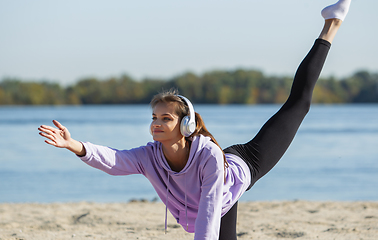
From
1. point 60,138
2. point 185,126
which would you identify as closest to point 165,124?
point 185,126

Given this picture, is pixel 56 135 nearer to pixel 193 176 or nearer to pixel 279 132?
pixel 193 176

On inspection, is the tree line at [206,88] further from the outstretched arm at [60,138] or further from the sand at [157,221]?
the outstretched arm at [60,138]

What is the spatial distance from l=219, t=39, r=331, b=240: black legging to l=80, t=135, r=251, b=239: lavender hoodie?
0.19 m

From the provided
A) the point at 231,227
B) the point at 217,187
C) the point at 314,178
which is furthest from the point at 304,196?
the point at 217,187

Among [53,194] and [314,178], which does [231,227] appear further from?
[314,178]

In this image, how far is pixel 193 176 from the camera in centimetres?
303

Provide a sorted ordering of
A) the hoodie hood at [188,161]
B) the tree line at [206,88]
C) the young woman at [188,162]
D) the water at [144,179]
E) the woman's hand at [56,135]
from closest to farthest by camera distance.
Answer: the woman's hand at [56,135]
the young woman at [188,162]
the hoodie hood at [188,161]
the water at [144,179]
the tree line at [206,88]

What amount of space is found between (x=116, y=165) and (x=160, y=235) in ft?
5.48

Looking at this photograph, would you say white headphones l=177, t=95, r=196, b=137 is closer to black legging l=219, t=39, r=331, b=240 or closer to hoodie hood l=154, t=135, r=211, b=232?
hoodie hood l=154, t=135, r=211, b=232

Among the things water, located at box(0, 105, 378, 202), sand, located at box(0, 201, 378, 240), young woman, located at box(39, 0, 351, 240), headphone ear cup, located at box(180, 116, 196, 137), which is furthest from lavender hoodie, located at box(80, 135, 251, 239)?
water, located at box(0, 105, 378, 202)

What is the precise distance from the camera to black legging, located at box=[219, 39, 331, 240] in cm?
346

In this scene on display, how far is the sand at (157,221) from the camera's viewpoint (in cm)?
440

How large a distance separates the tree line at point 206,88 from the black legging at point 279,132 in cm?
5000

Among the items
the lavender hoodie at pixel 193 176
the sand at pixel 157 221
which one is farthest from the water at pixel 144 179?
the lavender hoodie at pixel 193 176
